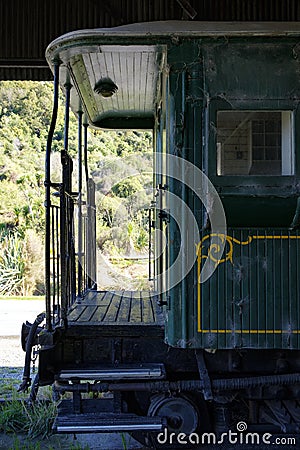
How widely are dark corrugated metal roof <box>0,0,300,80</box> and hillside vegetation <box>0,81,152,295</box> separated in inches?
174

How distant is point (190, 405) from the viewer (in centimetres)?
337

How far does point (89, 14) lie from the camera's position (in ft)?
18.5

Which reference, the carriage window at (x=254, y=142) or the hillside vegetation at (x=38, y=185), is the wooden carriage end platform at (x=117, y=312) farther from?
the hillside vegetation at (x=38, y=185)

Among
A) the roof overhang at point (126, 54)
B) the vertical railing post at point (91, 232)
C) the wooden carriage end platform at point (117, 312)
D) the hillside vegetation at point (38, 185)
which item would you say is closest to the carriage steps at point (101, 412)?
the wooden carriage end platform at point (117, 312)

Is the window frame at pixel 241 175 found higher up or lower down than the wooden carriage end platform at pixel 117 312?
higher up

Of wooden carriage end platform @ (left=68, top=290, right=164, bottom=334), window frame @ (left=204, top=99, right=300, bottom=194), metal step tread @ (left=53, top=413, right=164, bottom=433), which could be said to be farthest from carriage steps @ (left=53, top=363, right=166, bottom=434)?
window frame @ (left=204, top=99, right=300, bottom=194)

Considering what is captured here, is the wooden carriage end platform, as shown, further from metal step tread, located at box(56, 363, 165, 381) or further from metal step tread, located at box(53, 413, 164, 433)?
metal step tread, located at box(53, 413, 164, 433)

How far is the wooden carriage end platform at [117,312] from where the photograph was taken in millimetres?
3434

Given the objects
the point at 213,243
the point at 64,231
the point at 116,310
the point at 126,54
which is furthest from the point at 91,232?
the point at 213,243

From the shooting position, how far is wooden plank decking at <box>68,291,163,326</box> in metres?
3.56

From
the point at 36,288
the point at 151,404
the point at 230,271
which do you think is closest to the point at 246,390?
the point at 151,404

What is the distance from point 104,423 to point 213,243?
1.36 m

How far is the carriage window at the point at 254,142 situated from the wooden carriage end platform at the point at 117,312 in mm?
1223

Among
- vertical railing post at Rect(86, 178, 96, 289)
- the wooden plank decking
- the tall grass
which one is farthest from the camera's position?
vertical railing post at Rect(86, 178, 96, 289)
